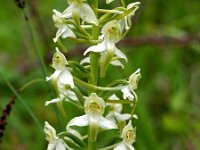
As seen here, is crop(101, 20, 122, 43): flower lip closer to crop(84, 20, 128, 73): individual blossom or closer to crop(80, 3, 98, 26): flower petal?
crop(84, 20, 128, 73): individual blossom

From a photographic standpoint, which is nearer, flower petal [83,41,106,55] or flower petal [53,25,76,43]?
flower petal [83,41,106,55]

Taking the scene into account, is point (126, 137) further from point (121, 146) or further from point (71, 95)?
point (71, 95)

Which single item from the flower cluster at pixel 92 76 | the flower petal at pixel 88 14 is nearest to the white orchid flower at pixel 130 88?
the flower cluster at pixel 92 76

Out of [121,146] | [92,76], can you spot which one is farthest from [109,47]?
[121,146]

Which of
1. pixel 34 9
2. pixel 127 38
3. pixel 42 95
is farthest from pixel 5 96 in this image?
pixel 127 38

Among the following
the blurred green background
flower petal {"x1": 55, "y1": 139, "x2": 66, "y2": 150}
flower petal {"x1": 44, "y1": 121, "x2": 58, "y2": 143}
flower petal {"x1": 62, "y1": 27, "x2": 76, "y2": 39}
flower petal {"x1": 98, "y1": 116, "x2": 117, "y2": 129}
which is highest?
flower petal {"x1": 62, "y1": 27, "x2": 76, "y2": 39}

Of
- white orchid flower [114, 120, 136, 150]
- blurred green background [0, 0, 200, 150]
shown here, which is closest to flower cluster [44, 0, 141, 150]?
white orchid flower [114, 120, 136, 150]

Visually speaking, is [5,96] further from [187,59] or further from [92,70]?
[92,70]
